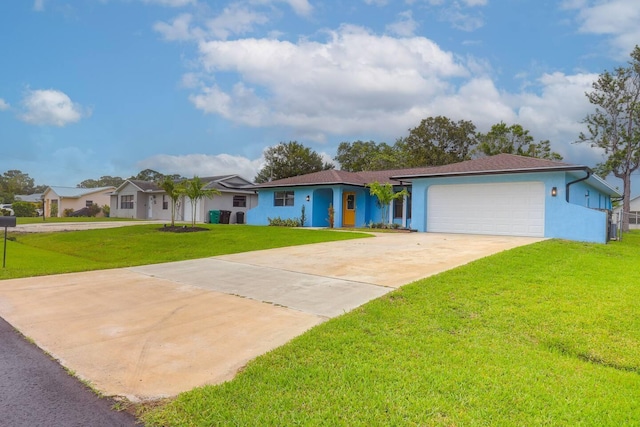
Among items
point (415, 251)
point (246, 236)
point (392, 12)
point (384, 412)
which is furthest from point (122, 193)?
point (384, 412)

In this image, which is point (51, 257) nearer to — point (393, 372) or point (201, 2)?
point (201, 2)

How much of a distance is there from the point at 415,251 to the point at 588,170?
7.77m

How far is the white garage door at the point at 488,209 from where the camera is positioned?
1404 cm

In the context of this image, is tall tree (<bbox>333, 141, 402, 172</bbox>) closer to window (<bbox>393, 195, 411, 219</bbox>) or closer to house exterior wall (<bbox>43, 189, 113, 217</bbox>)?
window (<bbox>393, 195, 411, 219</bbox>)

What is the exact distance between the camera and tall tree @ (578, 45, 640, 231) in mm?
27406

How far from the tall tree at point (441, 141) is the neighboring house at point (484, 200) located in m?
15.4

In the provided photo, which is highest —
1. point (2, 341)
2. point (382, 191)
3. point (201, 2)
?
point (201, 2)

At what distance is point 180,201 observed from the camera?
29.7m

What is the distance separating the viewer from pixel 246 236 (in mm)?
14016

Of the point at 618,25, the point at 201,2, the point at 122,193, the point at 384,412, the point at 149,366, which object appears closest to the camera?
the point at 384,412

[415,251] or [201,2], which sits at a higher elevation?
[201,2]

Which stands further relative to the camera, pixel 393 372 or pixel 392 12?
pixel 392 12

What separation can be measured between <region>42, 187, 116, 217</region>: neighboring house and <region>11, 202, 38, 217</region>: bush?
221 cm

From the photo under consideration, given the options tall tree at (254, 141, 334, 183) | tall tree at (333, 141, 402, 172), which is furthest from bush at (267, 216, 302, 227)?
tall tree at (333, 141, 402, 172)
